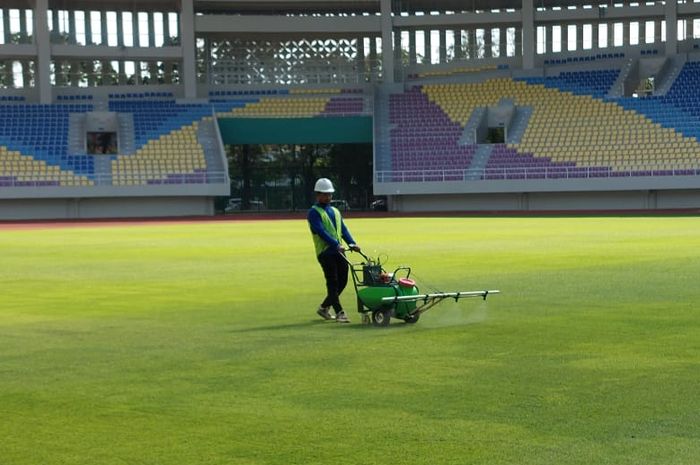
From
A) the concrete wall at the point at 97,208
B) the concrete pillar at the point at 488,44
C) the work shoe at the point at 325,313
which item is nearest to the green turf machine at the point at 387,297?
the work shoe at the point at 325,313

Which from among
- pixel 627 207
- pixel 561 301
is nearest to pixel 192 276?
pixel 561 301

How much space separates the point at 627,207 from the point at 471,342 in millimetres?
44283

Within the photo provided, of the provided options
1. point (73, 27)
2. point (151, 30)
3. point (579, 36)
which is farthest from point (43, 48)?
point (579, 36)

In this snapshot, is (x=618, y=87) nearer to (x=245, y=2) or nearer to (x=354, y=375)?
(x=245, y=2)

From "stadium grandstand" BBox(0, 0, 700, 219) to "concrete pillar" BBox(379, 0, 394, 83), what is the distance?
9 centimetres

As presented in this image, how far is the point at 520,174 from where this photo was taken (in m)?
53.8

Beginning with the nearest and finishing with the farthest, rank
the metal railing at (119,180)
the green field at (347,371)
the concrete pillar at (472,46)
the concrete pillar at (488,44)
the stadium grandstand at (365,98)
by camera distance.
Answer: the green field at (347,371), the metal railing at (119,180), the stadium grandstand at (365,98), the concrete pillar at (488,44), the concrete pillar at (472,46)

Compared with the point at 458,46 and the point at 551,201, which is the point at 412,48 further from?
the point at 551,201

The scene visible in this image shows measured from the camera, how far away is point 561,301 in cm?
1437

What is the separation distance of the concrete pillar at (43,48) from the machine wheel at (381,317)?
170ft

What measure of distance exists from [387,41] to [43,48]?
20229 mm

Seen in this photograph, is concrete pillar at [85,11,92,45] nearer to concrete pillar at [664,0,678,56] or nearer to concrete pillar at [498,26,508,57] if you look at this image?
concrete pillar at [498,26,508,57]

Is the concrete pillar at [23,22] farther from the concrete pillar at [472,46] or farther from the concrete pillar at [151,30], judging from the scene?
the concrete pillar at [472,46]

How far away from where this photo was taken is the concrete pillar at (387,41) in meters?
62.4
